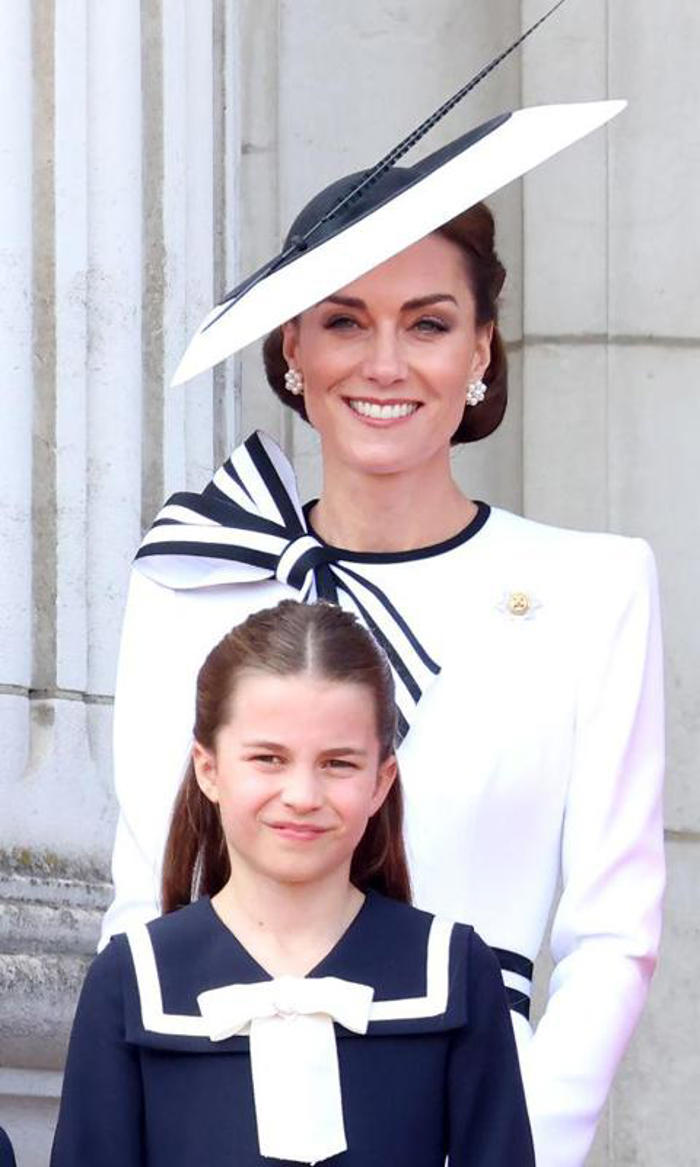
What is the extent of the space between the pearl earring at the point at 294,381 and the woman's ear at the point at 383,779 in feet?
2.27

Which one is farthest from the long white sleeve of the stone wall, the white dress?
the stone wall

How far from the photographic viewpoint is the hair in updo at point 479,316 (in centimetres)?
363

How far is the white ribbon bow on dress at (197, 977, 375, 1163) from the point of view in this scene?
2.93 metres

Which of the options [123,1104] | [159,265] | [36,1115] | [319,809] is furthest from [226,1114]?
[159,265]

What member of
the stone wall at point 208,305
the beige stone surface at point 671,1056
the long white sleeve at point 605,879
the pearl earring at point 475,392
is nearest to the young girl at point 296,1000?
the long white sleeve at point 605,879

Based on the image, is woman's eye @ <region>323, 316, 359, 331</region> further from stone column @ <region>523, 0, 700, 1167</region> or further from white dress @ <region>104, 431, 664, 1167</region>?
stone column @ <region>523, 0, 700, 1167</region>

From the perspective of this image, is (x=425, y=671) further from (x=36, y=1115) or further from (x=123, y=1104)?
(x=36, y=1115)

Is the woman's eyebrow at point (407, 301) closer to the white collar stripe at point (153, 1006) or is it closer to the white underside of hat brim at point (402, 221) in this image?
the white underside of hat brim at point (402, 221)

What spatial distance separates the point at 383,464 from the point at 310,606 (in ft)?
1.48

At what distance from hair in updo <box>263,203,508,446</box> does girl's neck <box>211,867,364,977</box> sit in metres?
0.81

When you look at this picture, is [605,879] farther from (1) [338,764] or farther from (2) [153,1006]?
(2) [153,1006]

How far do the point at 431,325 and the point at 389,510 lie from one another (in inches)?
7.8

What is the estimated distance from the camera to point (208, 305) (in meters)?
4.85

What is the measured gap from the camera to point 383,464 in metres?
3.60
